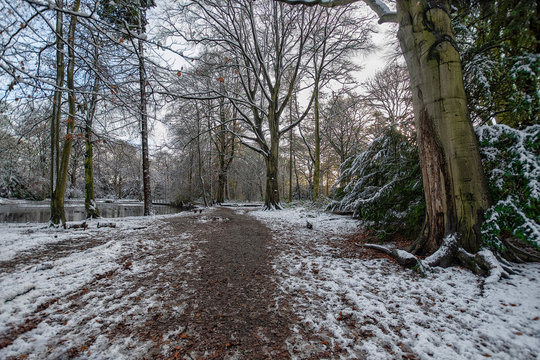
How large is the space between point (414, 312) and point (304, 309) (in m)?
1.01

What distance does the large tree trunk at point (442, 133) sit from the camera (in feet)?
9.50

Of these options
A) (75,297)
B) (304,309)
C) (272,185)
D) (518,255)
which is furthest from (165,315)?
(272,185)

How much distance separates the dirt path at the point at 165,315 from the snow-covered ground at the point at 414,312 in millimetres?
322

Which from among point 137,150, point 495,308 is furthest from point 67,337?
point 137,150

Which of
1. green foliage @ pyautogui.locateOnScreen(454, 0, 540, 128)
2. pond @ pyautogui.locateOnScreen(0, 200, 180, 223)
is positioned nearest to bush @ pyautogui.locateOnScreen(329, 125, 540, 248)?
green foliage @ pyautogui.locateOnScreen(454, 0, 540, 128)

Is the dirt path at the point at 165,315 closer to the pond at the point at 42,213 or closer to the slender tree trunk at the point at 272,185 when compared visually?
the slender tree trunk at the point at 272,185

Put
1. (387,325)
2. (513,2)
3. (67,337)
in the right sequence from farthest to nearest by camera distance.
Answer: (513,2)
(387,325)
(67,337)

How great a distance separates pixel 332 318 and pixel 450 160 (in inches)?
105

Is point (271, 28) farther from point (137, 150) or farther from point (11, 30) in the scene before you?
point (11, 30)

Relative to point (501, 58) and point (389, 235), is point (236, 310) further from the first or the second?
point (501, 58)

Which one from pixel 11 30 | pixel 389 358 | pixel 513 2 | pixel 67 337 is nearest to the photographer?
pixel 389 358

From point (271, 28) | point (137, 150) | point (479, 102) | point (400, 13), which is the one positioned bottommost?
point (479, 102)

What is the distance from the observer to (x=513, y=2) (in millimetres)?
2939

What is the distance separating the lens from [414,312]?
2023mm
